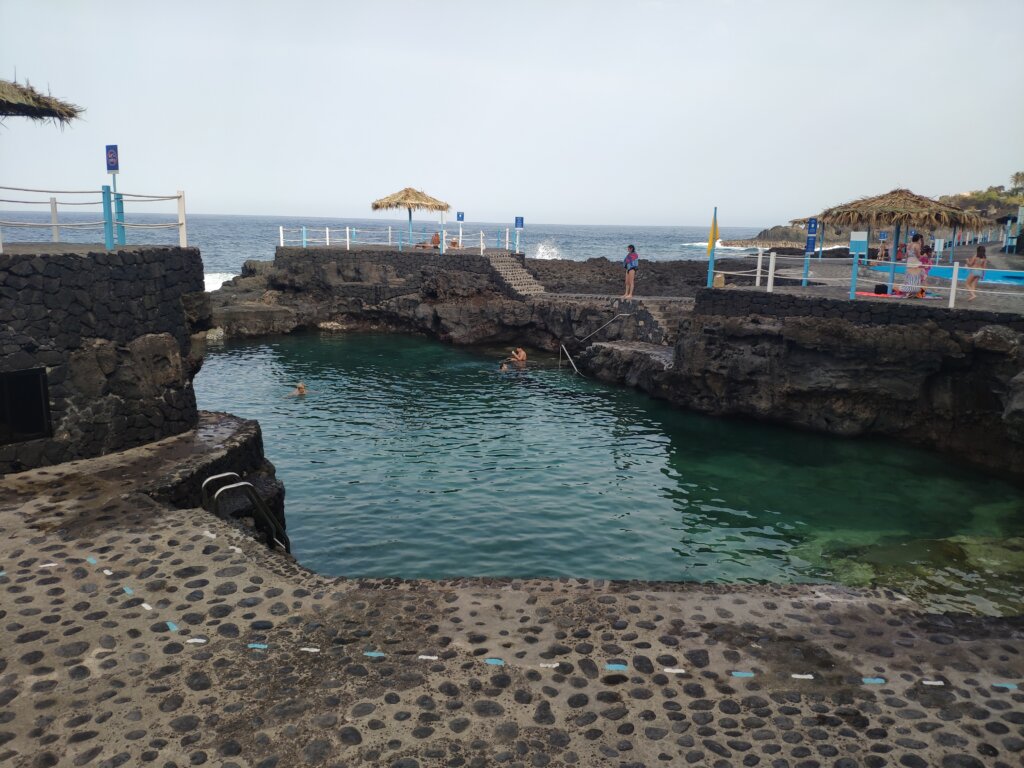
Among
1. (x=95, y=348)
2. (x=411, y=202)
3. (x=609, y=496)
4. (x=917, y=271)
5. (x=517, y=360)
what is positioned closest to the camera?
(x=95, y=348)

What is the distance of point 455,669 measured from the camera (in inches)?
290

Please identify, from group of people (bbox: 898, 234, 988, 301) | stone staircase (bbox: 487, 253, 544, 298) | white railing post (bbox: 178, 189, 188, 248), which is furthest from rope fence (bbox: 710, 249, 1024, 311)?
white railing post (bbox: 178, 189, 188, 248)

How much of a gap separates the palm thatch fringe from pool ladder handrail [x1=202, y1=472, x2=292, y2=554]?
31653mm

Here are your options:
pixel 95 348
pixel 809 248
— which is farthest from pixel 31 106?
pixel 809 248

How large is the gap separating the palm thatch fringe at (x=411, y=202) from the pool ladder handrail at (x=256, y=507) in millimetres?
31653

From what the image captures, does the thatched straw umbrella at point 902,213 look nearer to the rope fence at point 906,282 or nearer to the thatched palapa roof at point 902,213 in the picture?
the thatched palapa roof at point 902,213

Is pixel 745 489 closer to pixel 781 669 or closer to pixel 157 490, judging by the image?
pixel 781 669

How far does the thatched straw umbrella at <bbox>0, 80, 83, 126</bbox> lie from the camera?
12.5 m

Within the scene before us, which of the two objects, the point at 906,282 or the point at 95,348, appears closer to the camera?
the point at 95,348

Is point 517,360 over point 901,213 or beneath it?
beneath

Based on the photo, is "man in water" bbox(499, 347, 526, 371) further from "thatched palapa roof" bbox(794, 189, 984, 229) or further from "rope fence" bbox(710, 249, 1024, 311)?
"thatched palapa roof" bbox(794, 189, 984, 229)

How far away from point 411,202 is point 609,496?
30138 millimetres

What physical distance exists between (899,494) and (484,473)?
31.9 feet

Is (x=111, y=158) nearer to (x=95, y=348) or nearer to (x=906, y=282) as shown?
(x=95, y=348)
